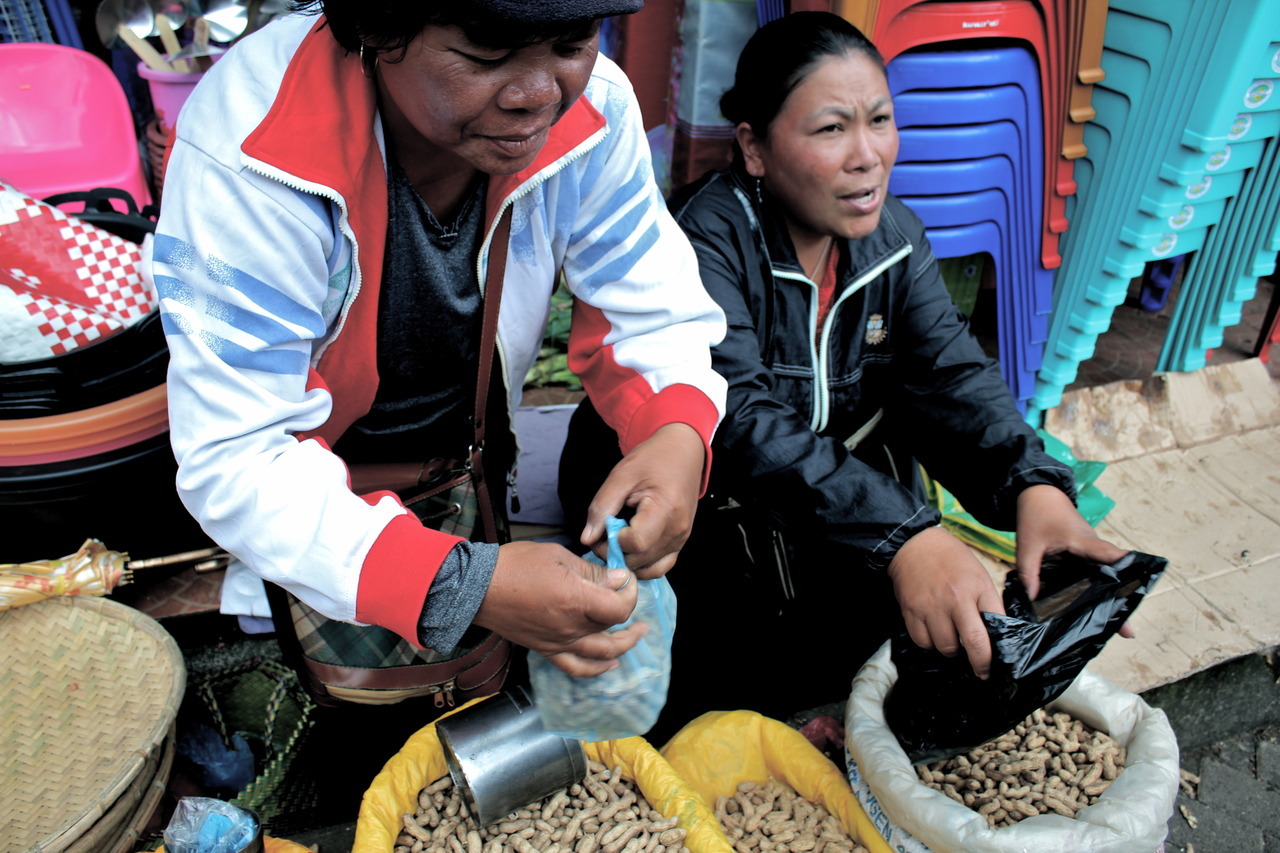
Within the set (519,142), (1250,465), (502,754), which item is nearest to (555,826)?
(502,754)

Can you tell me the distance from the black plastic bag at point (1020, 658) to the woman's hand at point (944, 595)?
25 mm

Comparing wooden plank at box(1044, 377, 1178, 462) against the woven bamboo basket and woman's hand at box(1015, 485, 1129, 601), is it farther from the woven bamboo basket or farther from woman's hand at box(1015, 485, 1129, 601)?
the woven bamboo basket

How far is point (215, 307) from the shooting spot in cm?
110

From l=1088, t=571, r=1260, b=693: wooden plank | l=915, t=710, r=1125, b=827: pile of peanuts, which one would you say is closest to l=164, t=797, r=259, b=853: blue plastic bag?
l=915, t=710, r=1125, b=827: pile of peanuts

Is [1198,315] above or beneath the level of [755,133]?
beneath

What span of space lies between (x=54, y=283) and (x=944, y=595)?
1818mm

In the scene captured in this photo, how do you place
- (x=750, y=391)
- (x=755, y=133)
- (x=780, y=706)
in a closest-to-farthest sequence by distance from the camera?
(x=750, y=391)
(x=755, y=133)
(x=780, y=706)

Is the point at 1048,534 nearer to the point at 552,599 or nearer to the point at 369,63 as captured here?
the point at 552,599

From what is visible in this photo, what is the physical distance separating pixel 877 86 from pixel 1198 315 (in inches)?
79.9

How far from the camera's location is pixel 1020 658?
1532 mm

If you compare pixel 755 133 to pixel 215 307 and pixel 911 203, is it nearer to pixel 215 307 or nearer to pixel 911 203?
pixel 911 203

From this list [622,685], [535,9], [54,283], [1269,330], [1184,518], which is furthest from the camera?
[1269,330]

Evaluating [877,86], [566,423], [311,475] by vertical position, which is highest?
[877,86]

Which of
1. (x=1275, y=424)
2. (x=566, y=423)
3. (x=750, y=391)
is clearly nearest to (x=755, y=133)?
(x=750, y=391)
